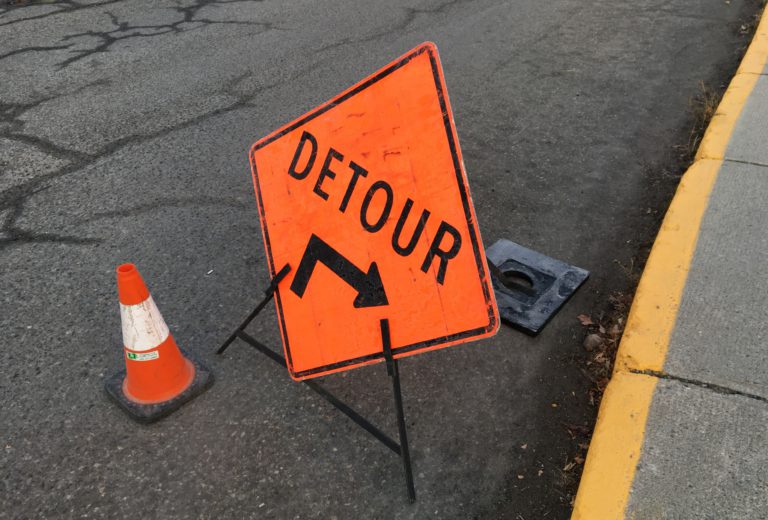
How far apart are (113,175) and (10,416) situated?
2.30 metres

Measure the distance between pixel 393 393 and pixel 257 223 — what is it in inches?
73.6

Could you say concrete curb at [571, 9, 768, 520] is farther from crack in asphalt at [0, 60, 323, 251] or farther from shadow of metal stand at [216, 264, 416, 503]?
crack in asphalt at [0, 60, 323, 251]

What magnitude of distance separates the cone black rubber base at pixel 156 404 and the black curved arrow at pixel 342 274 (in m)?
0.67

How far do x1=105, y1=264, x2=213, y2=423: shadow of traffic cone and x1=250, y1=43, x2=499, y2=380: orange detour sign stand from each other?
1.76 feet

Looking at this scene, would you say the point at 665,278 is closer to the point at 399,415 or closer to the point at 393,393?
the point at 393,393

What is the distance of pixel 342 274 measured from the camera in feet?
8.35

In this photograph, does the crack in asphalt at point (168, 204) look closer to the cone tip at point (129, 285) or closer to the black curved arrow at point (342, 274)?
the cone tip at point (129, 285)

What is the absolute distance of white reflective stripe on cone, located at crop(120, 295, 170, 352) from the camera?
2.72 metres

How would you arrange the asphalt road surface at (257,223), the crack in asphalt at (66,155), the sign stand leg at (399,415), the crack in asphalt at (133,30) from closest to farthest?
the sign stand leg at (399,415) < the asphalt road surface at (257,223) < the crack in asphalt at (66,155) < the crack in asphalt at (133,30)

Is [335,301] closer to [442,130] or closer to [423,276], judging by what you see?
[423,276]

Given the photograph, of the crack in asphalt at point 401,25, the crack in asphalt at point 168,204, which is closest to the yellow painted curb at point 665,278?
the crack in asphalt at point 168,204

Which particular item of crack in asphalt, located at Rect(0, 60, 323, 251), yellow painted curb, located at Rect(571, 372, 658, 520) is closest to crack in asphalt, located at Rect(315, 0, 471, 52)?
crack in asphalt, located at Rect(0, 60, 323, 251)

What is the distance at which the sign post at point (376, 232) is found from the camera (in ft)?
7.44

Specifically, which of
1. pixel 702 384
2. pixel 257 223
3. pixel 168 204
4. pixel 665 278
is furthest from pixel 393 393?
pixel 168 204
